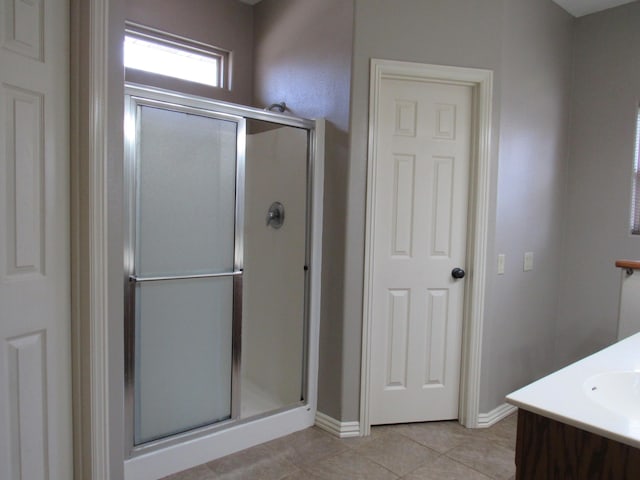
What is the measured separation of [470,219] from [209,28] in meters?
2.14

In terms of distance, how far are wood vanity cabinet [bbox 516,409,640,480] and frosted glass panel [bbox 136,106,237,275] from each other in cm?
155

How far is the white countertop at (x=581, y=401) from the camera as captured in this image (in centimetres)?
92

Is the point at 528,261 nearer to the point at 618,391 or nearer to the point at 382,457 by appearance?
the point at 382,457

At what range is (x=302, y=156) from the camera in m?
2.57

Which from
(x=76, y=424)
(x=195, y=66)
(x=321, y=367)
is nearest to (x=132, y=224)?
(x=76, y=424)

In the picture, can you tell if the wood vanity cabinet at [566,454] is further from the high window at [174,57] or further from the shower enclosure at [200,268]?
the high window at [174,57]

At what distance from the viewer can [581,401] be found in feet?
3.40

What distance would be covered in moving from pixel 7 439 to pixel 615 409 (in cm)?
178

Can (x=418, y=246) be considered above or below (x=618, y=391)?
above

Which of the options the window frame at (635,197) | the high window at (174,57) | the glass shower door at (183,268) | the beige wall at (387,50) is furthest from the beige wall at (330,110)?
the window frame at (635,197)

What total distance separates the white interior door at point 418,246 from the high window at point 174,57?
134 cm

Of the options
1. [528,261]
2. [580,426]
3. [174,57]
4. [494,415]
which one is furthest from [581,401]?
[174,57]

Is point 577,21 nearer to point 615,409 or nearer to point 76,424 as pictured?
point 615,409

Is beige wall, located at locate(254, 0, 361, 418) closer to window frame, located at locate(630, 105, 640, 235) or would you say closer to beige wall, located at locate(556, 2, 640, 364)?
beige wall, located at locate(556, 2, 640, 364)
